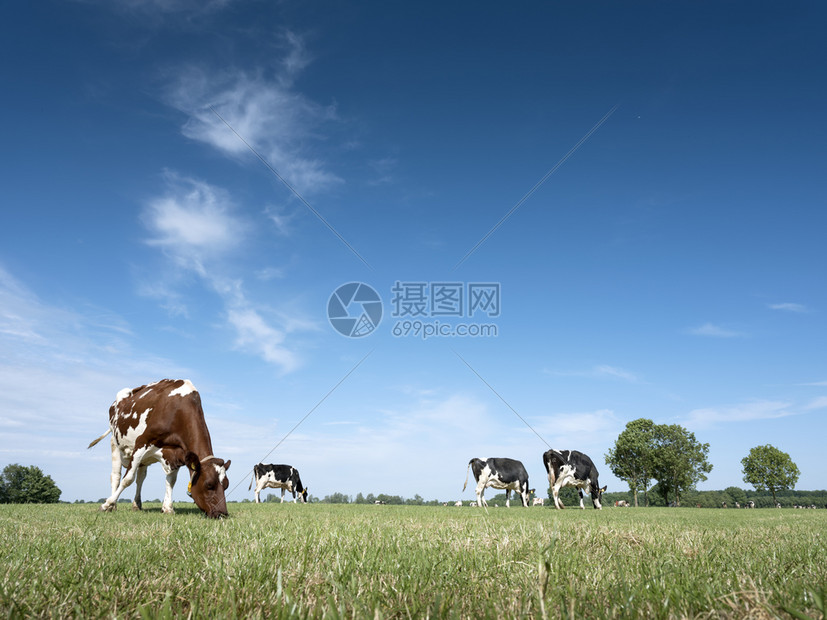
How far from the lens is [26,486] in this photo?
2143 inches

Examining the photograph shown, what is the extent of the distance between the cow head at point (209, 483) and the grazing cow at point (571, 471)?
1969 centimetres

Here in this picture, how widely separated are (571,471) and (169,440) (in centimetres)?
2159

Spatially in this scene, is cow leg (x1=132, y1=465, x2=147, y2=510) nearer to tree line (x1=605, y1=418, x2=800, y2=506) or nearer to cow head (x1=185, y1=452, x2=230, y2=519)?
cow head (x1=185, y1=452, x2=230, y2=519)

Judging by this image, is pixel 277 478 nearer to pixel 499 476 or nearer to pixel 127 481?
pixel 499 476

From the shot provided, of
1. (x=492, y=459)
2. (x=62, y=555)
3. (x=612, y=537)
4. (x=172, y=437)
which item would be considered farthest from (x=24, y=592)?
(x=492, y=459)

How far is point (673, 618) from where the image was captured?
2.05 metres

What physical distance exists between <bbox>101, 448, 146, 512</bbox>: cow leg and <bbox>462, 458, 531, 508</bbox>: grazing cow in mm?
22360

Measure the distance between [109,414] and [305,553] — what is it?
43.5ft

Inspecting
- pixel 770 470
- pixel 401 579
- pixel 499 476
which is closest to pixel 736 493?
pixel 770 470

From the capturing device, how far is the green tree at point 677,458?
192ft

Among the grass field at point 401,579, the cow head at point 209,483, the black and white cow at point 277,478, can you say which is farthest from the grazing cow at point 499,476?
the grass field at point 401,579

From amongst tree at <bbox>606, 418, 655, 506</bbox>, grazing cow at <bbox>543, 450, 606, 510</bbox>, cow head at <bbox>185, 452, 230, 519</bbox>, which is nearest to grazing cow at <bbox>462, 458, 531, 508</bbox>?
grazing cow at <bbox>543, 450, 606, 510</bbox>

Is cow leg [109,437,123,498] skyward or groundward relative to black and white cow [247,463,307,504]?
skyward

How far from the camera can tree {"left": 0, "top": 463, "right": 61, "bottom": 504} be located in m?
53.6
